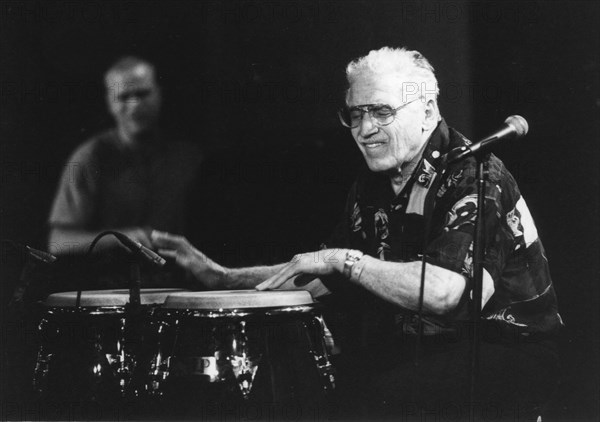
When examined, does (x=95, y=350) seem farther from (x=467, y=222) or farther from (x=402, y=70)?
(x=402, y=70)

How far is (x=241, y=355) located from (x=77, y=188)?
4.82 feet

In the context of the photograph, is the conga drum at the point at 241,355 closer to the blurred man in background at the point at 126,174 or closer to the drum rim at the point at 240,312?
the drum rim at the point at 240,312

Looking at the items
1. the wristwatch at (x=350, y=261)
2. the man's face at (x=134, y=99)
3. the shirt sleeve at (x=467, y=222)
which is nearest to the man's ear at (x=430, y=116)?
the shirt sleeve at (x=467, y=222)

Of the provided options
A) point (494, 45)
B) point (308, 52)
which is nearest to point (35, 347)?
point (308, 52)

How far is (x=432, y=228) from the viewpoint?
112 inches

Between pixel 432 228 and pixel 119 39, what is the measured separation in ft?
6.02

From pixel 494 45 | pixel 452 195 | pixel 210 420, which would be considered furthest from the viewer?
pixel 494 45

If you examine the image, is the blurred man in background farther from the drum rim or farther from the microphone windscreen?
the microphone windscreen

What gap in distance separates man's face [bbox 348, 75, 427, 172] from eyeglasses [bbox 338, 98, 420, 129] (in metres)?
0.01

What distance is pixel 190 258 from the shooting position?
338cm

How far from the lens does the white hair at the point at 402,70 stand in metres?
3.05

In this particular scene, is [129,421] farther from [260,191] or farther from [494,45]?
[494,45]

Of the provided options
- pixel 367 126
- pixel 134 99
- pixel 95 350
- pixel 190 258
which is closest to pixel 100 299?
pixel 95 350

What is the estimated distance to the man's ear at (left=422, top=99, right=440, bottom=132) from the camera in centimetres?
305
